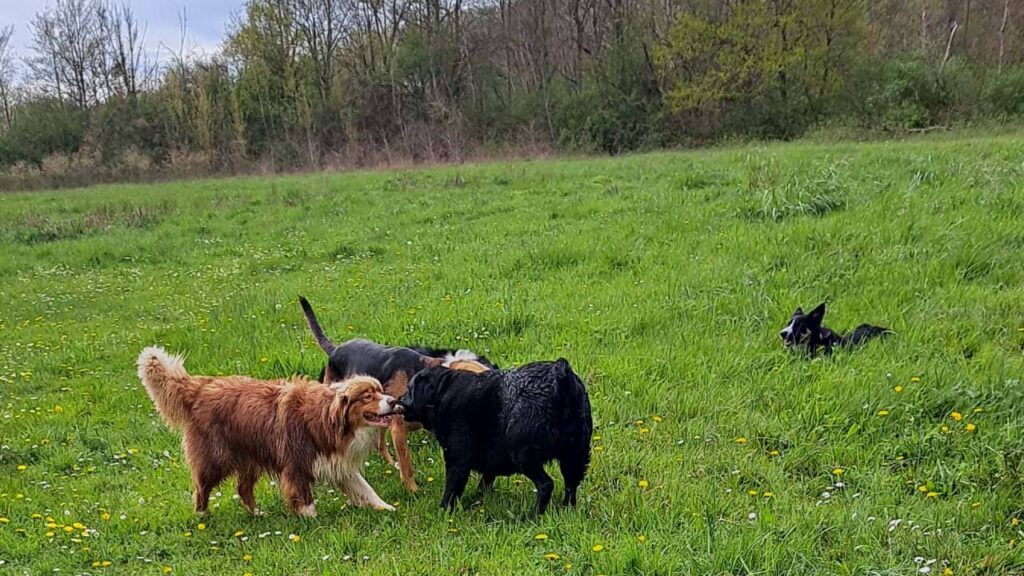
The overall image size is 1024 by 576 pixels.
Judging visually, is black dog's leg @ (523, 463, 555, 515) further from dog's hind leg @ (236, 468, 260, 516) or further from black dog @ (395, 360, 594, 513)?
dog's hind leg @ (236, 468, 260, 516)

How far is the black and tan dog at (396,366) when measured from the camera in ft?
15.4

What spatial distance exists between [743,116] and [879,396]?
3014 centimetres

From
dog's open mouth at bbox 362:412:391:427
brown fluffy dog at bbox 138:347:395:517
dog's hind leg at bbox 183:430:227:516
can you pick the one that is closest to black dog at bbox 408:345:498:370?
dog's open mouth at bbox 362:412:391:427

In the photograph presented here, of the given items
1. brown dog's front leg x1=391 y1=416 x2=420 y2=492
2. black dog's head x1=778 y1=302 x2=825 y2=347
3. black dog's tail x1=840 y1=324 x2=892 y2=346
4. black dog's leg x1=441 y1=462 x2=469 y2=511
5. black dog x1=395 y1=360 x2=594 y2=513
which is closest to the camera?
black dog x1=395 y1=360 x2=594 y2=513

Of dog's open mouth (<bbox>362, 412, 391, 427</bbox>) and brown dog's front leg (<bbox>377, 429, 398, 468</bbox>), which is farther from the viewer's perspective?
brown dog's front leg (<bbox>377, 429, 398, 468</bbox>)

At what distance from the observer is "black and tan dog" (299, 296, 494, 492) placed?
4699mm

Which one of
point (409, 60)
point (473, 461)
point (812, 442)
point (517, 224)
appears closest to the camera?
point (473, 461)

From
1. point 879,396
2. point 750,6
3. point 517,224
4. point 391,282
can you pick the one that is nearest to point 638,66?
point 750,6

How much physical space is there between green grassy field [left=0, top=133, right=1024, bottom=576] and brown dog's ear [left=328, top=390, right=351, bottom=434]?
1.90ft

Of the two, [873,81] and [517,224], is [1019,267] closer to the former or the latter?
[517,224]

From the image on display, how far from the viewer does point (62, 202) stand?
901 inches

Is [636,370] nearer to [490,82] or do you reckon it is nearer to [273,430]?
[273,430]


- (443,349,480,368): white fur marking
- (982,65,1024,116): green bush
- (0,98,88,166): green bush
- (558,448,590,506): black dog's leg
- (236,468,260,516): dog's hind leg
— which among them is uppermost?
(0,98,88,166): green bush

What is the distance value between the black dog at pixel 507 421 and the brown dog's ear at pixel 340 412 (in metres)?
0.36
